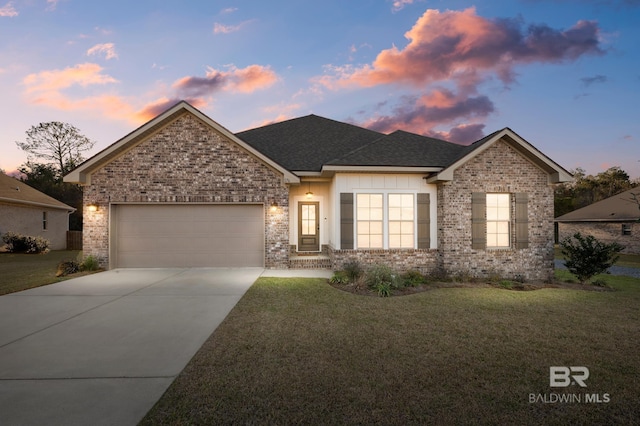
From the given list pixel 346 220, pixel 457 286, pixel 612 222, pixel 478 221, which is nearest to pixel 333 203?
pixel 346 220

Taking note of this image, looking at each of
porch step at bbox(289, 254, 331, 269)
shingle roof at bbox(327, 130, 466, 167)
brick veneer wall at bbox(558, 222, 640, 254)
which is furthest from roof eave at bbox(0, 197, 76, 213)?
brick veneer wall at bbox(558, 222, 640, 254)

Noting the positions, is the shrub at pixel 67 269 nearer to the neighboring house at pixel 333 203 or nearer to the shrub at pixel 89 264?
the shrub at pixel 89 264

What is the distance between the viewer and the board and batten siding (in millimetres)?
9938

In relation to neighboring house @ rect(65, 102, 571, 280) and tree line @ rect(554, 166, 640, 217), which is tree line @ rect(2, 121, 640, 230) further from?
neighboring house @ rect(65, 102, 571, 280)

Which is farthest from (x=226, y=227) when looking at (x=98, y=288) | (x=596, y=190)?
(x=596, y=190)

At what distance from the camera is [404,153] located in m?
10.4

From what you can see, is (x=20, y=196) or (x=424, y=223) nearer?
(x=424, y=223)

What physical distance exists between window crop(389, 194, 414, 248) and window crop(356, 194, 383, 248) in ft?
1.31

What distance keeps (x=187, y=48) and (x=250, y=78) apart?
10.6 ft

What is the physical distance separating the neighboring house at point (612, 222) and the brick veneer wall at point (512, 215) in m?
12.9

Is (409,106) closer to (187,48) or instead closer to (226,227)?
(187,48)

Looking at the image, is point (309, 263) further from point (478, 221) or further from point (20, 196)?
point (20, 196)

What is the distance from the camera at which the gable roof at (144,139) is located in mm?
9773

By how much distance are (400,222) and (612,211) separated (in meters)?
20.1
